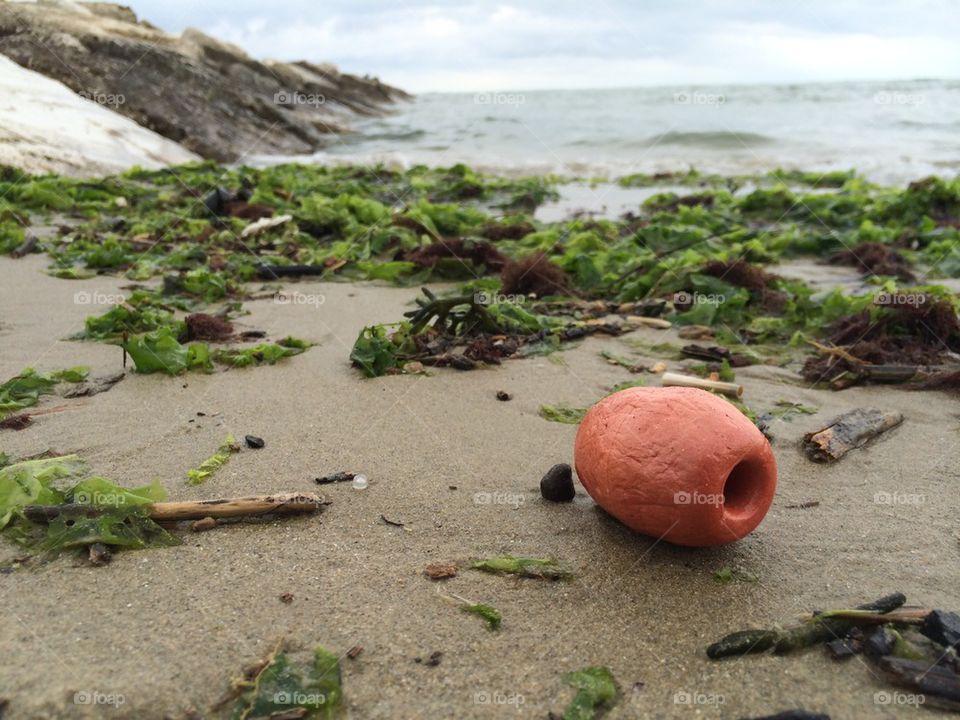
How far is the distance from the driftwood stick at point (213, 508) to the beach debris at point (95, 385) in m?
1.35

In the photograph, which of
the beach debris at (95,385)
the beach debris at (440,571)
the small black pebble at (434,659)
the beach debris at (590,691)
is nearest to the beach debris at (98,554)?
the beach debris at (440,571)

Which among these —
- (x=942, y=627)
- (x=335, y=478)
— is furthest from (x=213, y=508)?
(x=942, y=627)

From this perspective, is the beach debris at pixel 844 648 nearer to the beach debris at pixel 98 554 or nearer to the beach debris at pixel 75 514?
the beach debris at pixel 75 514

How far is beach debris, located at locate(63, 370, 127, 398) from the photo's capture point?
3670mm

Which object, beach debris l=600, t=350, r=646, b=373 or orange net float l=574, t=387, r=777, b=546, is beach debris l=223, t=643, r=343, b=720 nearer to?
orange net float l=574, t=387, r=777, b=546

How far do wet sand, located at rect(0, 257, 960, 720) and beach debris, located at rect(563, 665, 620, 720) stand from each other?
31 mm

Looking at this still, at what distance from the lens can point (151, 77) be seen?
15.9m

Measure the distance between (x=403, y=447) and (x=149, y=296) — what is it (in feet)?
Answer: 10.3

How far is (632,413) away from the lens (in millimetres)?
2420

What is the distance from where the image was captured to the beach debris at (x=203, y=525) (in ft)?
8.09

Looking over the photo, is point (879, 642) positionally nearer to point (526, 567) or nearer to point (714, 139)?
point (526, 567)

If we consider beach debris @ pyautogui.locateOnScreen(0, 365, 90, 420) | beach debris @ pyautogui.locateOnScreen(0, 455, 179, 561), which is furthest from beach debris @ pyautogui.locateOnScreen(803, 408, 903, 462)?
beach debris @ pyautogui.locateOnScreen(0, 365, 90, 420)

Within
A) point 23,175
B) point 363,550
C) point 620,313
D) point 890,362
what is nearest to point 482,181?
point 23,175

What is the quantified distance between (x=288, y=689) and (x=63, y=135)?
11334mm
